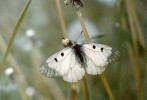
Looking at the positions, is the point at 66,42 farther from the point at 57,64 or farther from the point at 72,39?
the point at 72,39

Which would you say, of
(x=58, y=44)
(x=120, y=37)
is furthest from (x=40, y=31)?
(x=120, y=37)

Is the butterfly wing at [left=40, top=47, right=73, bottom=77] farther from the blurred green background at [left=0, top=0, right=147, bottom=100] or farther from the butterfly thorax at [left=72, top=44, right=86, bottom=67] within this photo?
the blurred green background at [left=0, top=0, right=147, bottom=100]

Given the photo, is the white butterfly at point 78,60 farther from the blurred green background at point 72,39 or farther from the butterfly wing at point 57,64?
the blurred green background at point 72,39

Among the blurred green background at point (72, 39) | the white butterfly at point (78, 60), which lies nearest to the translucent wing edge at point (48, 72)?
the white butterfly at point (78, 60)

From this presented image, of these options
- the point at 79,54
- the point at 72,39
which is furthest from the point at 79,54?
the point at 72,39

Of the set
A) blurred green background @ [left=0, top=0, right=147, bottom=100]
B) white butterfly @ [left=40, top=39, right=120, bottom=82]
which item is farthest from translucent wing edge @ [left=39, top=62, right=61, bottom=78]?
blurred green background @ [left=0, top=0, right=147, bottom=100]
